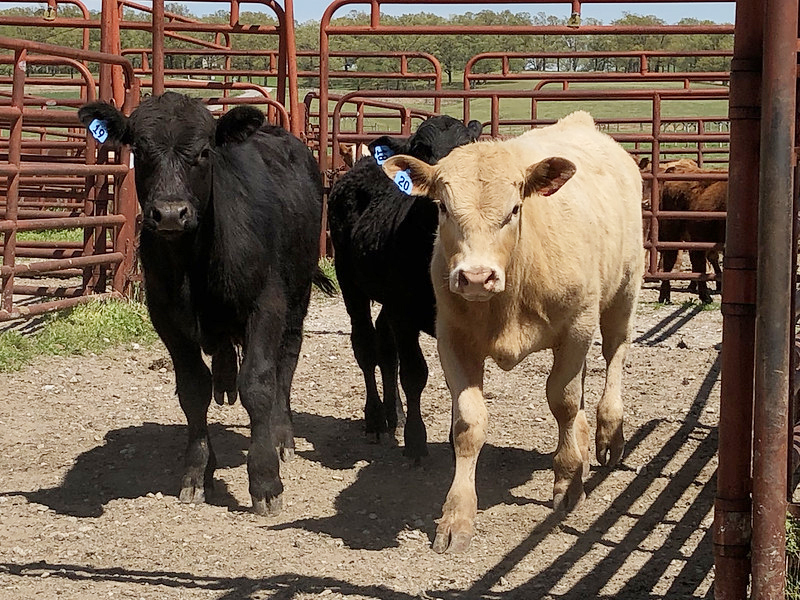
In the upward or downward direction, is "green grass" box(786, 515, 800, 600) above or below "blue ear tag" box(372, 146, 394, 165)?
below

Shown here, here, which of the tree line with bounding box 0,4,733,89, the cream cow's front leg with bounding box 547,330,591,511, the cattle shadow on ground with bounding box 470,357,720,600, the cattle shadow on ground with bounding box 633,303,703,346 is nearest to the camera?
the cattle shadow on ground with bounding box 470,357,720,600

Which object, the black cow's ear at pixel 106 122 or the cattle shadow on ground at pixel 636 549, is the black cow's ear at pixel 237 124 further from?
the cattle shadow on ground at pixel 636 549

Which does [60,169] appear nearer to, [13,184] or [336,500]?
[13,184]

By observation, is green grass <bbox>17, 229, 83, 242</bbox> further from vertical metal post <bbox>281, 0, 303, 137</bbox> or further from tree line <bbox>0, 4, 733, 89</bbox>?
tree line <bbox>0, 4, 733, 89</bbox>

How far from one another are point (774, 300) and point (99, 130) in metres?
3.44

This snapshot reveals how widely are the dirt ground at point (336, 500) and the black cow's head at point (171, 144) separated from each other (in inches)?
54.2

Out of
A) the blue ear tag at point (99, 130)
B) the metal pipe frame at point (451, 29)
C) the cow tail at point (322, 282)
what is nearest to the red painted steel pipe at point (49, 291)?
the cow tail at point (322, 282)

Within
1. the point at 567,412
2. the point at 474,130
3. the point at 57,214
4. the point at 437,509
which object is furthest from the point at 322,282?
the point at 57,214

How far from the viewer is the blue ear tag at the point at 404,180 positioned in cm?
460

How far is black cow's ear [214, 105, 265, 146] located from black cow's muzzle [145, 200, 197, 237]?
60cm

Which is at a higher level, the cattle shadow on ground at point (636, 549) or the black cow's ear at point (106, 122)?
the black cow's ear at point (106, 122)

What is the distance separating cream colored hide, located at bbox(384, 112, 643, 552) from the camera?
4.29m

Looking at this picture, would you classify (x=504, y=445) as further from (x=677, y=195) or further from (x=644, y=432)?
(x=677, y=195)

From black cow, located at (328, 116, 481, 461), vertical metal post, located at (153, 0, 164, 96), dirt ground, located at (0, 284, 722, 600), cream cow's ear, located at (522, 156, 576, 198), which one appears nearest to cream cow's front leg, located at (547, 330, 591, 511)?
dirt ground, located at (0, 284, 722, 600)
